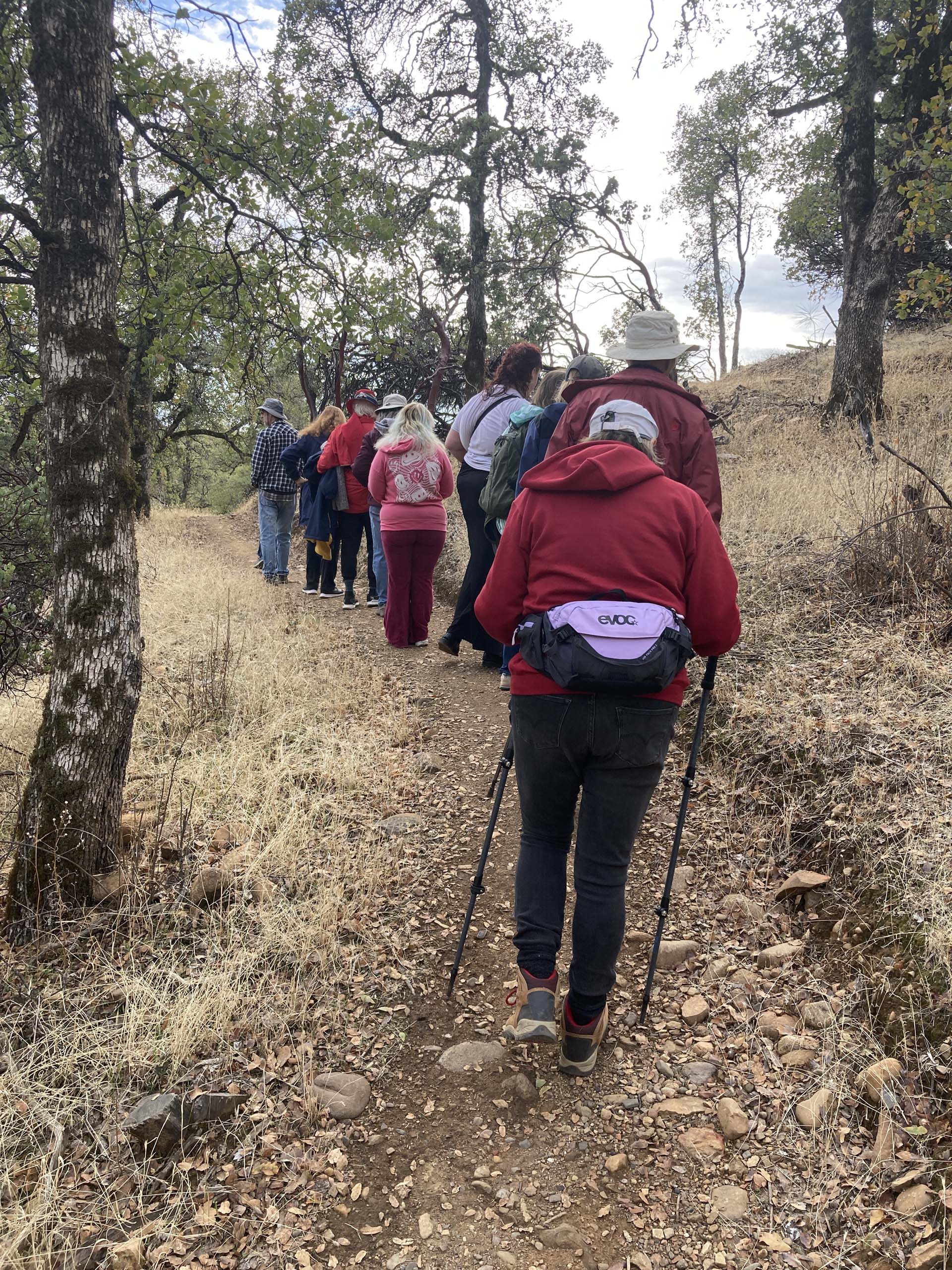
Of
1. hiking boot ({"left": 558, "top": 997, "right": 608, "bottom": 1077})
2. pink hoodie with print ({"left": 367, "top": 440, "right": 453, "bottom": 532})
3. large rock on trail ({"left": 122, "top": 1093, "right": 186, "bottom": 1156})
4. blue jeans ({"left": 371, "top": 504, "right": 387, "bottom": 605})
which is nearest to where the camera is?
large rock on trail ({"left": 122, "top": 1093, "right": 186, "bottom": 1156})

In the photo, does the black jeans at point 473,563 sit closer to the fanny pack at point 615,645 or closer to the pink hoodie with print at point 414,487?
the pink hoodie with print at point 414,487

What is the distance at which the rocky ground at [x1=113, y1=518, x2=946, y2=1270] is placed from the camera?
7.22 ft

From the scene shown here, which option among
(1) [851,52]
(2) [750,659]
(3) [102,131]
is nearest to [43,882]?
(3) [102,131]

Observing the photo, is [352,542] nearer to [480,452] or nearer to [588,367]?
[480,452]

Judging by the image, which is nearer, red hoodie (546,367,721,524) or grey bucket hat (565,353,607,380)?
red hoodie (546,367,721,524)


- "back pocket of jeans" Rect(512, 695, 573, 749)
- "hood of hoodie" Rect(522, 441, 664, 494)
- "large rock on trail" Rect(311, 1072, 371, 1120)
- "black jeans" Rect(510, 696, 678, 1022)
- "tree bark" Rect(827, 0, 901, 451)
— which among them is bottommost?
"large rock on trail" Rect(311, 1072, 371, 1120)

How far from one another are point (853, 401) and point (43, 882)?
11.6 m

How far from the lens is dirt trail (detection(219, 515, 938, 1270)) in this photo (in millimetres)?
2211

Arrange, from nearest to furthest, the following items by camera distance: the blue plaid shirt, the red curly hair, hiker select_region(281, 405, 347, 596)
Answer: the red curly hair → hiker select_region(281, 405, 347, 596) → the blue plaid shirt

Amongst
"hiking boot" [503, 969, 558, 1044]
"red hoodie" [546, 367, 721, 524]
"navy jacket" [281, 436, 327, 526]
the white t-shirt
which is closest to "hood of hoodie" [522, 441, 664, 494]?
"red hoodie" [546, 367, 721, 524]

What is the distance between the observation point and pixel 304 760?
4922 mm

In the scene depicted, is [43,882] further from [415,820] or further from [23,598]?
[23,598]

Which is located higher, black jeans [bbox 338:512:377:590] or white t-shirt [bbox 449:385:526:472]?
white t-shirt [bbox 449:385:526:472]

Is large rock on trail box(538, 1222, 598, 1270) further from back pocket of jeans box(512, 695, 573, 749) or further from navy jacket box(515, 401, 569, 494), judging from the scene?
navy jacket box(515, 401, 569, 494)
